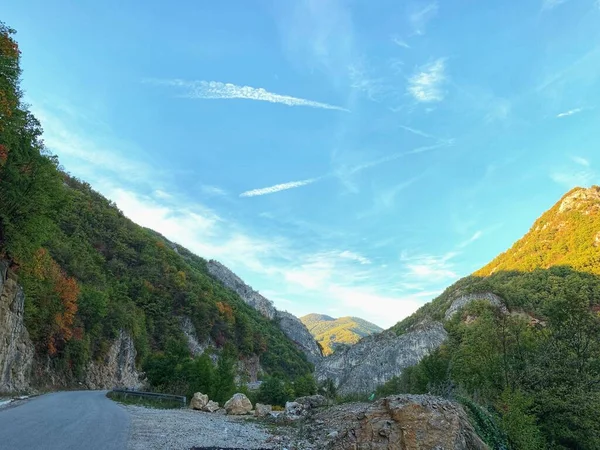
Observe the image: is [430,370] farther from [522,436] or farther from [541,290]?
[541,290]

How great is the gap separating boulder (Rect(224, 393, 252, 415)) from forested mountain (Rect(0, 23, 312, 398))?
238 inches

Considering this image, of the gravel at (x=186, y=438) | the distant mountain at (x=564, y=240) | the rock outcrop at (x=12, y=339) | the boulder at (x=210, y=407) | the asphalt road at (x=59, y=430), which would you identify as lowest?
the boulder at (x=210, y=407)

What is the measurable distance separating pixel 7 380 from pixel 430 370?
3974 centimetres

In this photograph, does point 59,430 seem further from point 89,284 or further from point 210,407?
point 89,284

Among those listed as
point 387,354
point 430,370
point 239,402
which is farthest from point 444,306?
point 239,402

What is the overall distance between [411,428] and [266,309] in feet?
529

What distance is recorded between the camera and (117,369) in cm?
5447

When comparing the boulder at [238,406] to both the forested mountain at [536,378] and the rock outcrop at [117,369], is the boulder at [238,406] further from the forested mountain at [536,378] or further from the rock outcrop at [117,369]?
the rock outcrop at [117,369]

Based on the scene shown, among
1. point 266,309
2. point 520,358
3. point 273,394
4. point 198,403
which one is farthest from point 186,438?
point 266,309

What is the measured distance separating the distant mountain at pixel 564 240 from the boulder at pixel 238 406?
279 ft

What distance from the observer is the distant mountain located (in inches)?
3719

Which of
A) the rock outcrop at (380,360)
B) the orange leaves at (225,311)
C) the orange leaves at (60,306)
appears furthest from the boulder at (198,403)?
the orange leaves at (225,311)

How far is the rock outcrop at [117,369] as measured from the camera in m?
48.5

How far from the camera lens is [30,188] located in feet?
81.8
